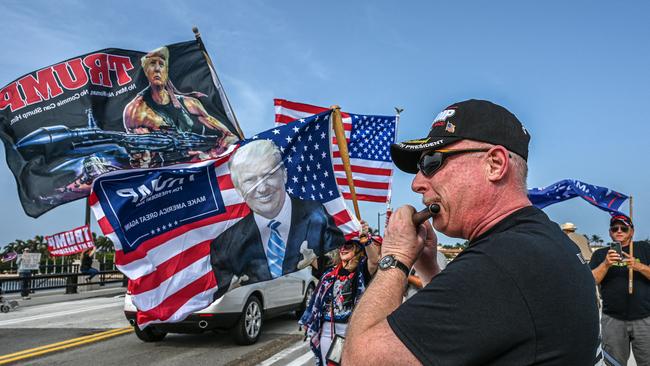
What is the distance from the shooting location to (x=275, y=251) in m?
4.57

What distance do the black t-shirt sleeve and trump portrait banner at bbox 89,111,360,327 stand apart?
3.19 meters

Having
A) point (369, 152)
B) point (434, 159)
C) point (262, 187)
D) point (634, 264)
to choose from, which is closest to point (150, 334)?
Result: point (369, 152)

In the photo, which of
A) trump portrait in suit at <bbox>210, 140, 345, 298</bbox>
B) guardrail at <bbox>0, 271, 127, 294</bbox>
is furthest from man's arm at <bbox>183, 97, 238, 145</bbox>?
guardrail at <bbox>0, 271, 127, 294</bbox>

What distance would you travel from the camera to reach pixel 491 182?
1546mm

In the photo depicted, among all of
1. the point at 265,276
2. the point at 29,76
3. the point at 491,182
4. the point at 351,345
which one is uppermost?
the point at 29,76

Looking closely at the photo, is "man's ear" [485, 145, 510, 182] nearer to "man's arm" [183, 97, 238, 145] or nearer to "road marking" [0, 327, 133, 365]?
"man's arm" [183, 97, 238, 145]

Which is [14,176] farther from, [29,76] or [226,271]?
[226,271]

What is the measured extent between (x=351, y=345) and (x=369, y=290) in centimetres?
18

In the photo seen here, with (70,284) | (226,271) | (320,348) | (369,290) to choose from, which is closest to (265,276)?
(226,271)

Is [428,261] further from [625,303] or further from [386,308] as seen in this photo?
[625,303]

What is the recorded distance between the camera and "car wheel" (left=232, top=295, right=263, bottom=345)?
9.03 metres

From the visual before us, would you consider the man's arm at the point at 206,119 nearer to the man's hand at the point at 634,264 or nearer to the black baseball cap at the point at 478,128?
the man's hand at the point at 634,264

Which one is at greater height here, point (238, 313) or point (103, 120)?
point (103, 120)

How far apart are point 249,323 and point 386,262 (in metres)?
8.27
